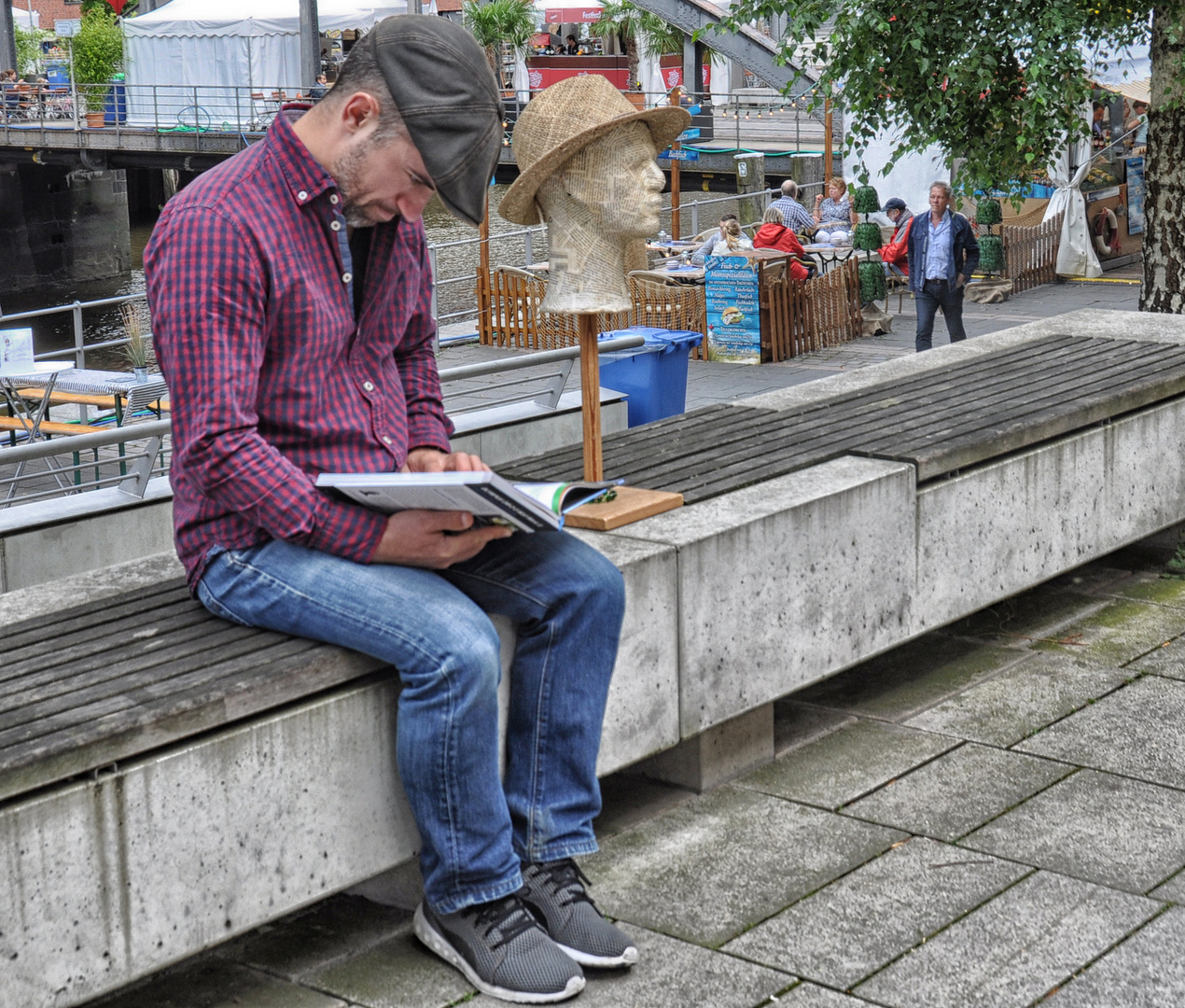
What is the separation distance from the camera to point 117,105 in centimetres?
4466

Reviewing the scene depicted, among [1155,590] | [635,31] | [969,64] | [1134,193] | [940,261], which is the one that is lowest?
[1155,590]

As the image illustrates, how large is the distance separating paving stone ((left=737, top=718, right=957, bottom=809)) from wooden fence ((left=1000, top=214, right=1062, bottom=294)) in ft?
54.5

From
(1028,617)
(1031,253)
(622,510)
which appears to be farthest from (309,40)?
(622,510)

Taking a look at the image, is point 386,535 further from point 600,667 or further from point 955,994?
point 955,994

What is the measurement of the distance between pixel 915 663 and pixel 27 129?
145 ft

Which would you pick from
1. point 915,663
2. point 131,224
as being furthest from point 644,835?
point 131,224

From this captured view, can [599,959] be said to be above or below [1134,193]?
below

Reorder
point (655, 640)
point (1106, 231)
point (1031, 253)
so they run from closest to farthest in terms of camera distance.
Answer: point (655, 640) → point (1031, 253) → point (1106, 231)

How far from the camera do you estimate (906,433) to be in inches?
200

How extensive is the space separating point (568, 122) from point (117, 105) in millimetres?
43774

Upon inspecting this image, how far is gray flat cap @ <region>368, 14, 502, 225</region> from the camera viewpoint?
3.08 m

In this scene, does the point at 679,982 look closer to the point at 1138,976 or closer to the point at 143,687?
the point at 1138,976

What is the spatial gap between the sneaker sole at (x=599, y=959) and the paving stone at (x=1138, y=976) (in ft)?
2.67

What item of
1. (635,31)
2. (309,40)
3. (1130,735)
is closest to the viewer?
(1130,735)
